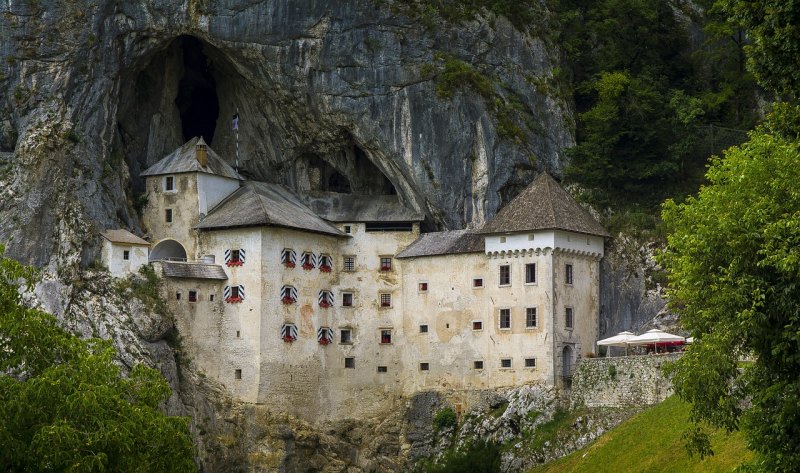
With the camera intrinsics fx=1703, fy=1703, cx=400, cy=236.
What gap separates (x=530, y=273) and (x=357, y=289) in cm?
1129

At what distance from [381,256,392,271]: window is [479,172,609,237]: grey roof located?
6676 mm

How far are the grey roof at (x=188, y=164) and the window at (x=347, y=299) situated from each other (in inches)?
391

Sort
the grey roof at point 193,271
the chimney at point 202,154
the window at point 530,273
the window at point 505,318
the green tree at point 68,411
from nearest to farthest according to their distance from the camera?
the green tree at point 68,411 < the window at point 530,273 < the window at point 505,318 < the grey roof at point 193,271 < the chimney at point 202,154

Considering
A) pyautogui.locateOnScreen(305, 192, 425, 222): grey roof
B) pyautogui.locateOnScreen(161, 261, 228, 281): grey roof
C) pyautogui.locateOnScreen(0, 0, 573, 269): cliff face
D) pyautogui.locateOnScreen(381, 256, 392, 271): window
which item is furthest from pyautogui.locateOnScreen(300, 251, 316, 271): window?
pyautogui.locateOnScreen(0, 0, 573, 269): cliff face

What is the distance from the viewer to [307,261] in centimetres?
9925

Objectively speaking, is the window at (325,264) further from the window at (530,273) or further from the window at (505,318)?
the window at (530,273)

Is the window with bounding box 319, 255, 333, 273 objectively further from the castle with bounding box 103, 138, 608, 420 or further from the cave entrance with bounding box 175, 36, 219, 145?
the cave entrance with bounding box 175, 36, 219, 145

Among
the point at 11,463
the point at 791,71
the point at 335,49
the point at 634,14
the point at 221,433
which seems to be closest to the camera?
the point at 791,71

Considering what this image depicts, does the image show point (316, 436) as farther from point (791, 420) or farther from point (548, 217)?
point (791, 420)

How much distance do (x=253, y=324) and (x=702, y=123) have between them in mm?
30074

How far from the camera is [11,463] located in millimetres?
60750

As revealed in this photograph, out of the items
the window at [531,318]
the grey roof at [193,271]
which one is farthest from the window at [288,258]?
the window at [531,318]

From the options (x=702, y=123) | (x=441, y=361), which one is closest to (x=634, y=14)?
(x=702, y=123)

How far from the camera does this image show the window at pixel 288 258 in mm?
97938
